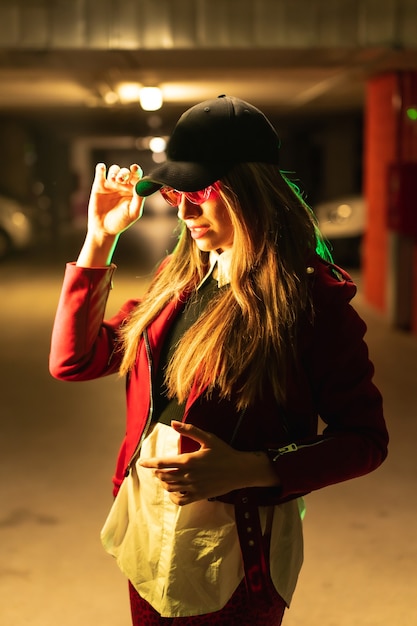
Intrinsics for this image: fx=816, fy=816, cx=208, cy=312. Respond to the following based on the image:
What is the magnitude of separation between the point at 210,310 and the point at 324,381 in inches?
9.3

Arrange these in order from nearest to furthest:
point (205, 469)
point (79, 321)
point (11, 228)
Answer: point (205, 469) < point (79, 321) < point (11, 228)

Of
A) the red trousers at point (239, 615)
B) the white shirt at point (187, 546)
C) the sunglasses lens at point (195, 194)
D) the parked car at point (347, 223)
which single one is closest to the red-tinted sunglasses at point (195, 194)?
the sunglasses lens at point (195, 194)

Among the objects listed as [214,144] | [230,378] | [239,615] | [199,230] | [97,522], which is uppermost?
[214,144]

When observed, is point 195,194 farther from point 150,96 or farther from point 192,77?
point 150,96

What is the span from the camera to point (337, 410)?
4.42 ft

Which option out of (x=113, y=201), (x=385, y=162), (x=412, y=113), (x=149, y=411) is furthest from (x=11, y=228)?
(x=149, y=411)

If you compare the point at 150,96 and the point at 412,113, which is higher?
the point at 150,96

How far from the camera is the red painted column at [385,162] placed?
8.00 m

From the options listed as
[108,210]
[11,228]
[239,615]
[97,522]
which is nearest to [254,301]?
[108,210]

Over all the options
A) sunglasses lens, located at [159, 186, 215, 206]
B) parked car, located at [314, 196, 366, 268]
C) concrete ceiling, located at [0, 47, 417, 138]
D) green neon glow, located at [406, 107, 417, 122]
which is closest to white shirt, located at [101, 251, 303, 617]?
sunglasses lens, located at [159, 186, 215, 206]

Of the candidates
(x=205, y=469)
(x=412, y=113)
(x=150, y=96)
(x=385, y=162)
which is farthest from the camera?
(x=150, y=96)

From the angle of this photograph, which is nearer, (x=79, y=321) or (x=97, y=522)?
(x=79, y=321)

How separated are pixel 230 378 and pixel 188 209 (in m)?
0.30

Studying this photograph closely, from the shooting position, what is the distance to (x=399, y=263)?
8.12m
